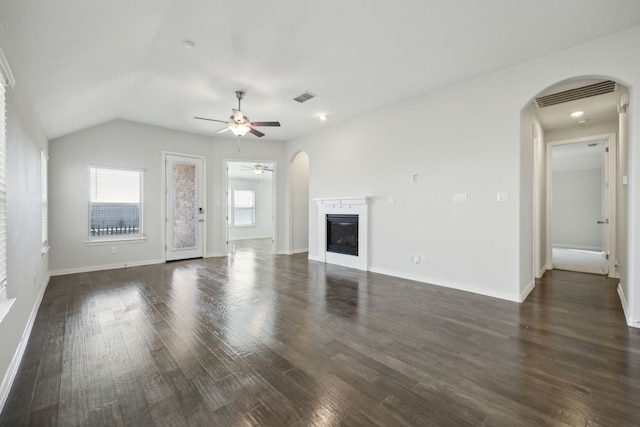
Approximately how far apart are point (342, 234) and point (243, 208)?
6349 millimetres

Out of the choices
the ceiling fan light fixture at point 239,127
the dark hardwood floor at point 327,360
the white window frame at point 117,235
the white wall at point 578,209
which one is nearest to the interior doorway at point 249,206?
the white window frame at point 117,235

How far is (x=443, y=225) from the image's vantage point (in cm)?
424

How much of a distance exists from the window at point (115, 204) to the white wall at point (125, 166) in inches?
5.0

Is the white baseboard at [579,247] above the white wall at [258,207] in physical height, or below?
below

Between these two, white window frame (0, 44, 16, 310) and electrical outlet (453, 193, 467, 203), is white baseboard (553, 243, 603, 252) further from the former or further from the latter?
white window frame (0, 44, 16, 310)

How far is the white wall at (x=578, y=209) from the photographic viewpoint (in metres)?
8.34

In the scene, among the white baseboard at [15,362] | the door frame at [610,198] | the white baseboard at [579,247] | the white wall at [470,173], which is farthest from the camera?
the white baseboard at [579,247]

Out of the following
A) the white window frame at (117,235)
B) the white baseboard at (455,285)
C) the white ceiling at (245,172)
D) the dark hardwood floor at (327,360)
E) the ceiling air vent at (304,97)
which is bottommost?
the dark hardwood floor at (327,360)

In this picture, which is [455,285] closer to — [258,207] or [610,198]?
[610,198]

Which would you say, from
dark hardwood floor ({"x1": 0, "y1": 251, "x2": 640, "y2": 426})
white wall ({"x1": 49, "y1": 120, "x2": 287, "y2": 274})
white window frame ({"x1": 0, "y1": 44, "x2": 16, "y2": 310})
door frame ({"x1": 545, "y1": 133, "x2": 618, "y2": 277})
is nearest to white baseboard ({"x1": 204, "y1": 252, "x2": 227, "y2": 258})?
white wall ({"x1": 49, "y1": 120, "x2": 287, "y2": 274})

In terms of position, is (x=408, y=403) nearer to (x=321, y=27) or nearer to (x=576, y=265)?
(x=321, y=27)

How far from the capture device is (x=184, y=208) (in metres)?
6.50

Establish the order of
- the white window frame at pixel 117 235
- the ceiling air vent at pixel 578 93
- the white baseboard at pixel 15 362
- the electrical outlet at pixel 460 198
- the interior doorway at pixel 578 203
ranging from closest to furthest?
the white baseboard at pixel 15 362
the ceiling air vent at pixel 578 93
the electrical outlet at pixel 460 198
the white window frame at pixel 117 235
the interior doorway at pixel 578 203

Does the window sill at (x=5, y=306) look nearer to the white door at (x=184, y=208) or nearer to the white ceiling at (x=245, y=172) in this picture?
the white door at (x=184, y=208)
